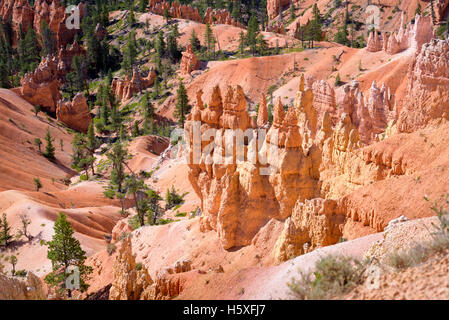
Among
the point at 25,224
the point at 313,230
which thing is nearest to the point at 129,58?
the point at 25,224

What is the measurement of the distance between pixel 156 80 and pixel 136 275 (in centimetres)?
6757

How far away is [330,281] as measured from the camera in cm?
925

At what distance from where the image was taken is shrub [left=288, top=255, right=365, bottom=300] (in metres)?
8.77

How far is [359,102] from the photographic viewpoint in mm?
33250

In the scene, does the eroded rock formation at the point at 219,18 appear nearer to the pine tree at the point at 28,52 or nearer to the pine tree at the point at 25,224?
the pine tree at the point at 28,52

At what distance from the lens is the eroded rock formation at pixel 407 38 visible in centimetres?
5087

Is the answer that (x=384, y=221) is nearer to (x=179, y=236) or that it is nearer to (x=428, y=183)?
(x=428, y=183)

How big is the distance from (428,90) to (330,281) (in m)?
14.6

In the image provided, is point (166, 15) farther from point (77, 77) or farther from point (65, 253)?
point (65, 253)

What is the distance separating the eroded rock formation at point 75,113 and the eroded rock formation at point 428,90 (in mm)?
65563

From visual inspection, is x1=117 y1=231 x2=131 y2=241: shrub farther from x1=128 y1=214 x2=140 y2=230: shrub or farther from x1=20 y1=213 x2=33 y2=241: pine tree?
x1=20 y1=213 x2=33 y2=241: pine tree

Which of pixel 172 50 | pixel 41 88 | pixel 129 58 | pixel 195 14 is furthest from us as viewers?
pixel 195 14

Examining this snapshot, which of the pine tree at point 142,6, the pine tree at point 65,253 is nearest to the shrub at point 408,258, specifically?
the pine tree at point 65,253

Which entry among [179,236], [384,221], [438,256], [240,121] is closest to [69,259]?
[179,236]
